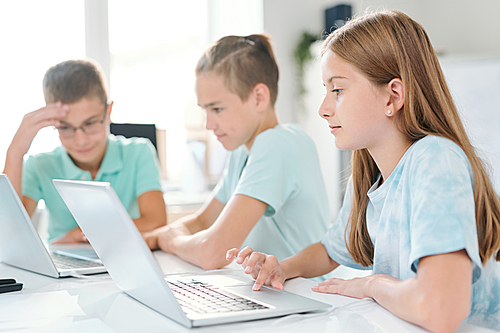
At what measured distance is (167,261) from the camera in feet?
3.85

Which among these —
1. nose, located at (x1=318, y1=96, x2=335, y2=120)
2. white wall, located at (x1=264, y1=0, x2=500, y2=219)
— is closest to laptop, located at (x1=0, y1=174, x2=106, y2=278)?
nose, located at (x1=318, y1=96, x2=335, y2=120)

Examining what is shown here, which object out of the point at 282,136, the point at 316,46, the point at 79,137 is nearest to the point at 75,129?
the point at 79,137

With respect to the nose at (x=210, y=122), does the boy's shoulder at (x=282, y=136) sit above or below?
below

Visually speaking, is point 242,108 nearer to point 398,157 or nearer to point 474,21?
point 398,157

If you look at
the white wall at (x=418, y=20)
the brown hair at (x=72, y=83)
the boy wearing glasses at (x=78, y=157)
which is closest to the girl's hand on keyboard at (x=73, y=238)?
the boy wearing glasses at (x=78, y=157)

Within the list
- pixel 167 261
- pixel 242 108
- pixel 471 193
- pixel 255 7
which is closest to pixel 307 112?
pixel 255 7

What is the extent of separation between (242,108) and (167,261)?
482 mm

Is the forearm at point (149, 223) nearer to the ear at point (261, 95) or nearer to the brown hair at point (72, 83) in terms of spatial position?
the brown hair at point (72, 83)

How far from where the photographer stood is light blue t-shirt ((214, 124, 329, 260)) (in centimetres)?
119

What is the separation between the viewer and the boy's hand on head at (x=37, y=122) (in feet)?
4.75

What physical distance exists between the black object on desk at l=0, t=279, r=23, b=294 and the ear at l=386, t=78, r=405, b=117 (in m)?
0.72

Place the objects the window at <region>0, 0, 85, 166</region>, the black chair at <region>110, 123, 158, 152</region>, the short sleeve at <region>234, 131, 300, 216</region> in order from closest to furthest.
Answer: the short sleeve at <region>234, 131, 300, 216</region> < the black chair at <region>110, 123, 158, 152</region> < the window at <region>0, 0, 85, 166</region>

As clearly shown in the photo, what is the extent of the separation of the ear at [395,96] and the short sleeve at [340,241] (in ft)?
0.78

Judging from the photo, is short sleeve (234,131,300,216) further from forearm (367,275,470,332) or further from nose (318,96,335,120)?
forearm (367,275,470,332)
